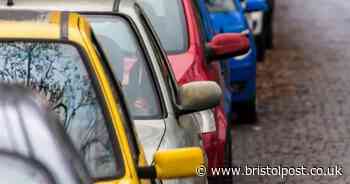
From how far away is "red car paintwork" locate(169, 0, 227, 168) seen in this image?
312 inches

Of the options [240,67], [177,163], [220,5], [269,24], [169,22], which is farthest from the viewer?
[269,24]

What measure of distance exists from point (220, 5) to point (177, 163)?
9.31m

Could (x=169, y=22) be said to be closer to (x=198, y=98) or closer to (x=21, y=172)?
(x=198, y=98)

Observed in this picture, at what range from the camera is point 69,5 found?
6969 millimetres

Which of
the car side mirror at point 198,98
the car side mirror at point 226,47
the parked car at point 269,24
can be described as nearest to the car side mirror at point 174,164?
the car side mirror at point 198,98

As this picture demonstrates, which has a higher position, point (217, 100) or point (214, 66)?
point (217, 100)

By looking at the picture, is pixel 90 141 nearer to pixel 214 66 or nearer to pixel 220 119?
pixel 220 119

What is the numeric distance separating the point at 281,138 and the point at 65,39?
24.5ft

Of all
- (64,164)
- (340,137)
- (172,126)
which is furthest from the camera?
(340,137)

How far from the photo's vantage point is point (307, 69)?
17.8 meters

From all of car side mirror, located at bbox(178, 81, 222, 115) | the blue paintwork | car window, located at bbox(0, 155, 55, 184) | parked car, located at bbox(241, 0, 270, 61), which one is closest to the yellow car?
car window, located at bbox(0, 155, 55, 184)

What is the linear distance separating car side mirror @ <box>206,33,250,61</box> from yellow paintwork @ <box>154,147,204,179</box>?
457 cm

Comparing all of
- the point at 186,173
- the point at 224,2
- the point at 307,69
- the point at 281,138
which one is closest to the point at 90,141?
the point at 186,173

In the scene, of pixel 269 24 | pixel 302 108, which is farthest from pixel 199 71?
pixel 269 24
